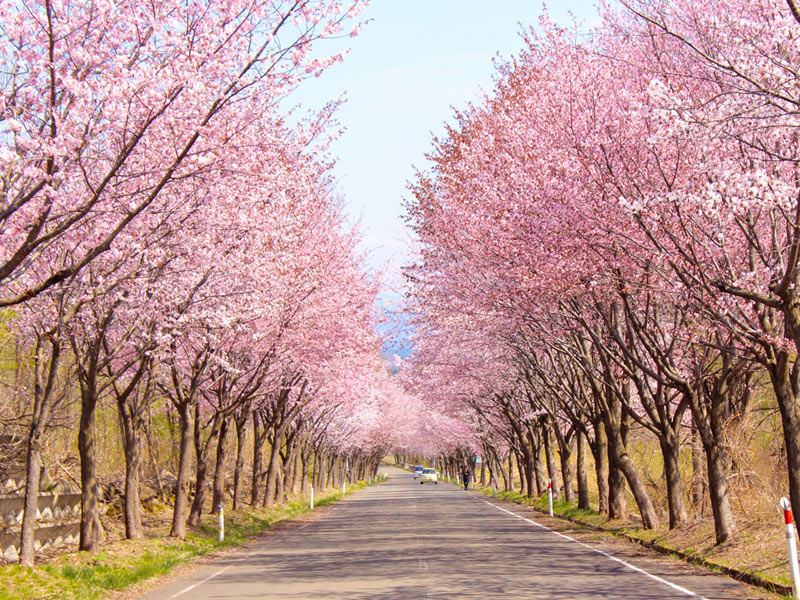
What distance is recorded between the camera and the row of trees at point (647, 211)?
1130 centimetres

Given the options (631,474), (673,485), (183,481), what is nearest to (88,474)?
(183,481)

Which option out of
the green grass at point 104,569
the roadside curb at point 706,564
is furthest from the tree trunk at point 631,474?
the green grass at point 104,569

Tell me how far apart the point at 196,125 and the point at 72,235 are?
4.50 meters

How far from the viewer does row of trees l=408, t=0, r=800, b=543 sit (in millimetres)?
11297

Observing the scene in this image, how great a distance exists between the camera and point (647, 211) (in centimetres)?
1464

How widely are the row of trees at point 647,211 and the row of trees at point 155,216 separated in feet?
13.0

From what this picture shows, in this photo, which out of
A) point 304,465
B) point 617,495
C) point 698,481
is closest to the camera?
point 698,481

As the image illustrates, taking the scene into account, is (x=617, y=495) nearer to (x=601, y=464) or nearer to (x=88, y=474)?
(x=601, y=464)

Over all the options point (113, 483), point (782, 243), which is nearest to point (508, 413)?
point (113, 483)

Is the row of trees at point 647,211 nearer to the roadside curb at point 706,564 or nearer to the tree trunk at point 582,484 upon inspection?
the roadside curb at point 706,564

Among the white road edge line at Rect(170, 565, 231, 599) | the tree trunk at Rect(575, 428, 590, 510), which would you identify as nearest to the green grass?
the white road edge line at Rect(170, 565, 231, 599)

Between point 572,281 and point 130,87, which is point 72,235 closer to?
point 130,87

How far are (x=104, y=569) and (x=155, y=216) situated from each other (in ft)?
19.0

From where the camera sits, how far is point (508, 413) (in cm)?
4591
